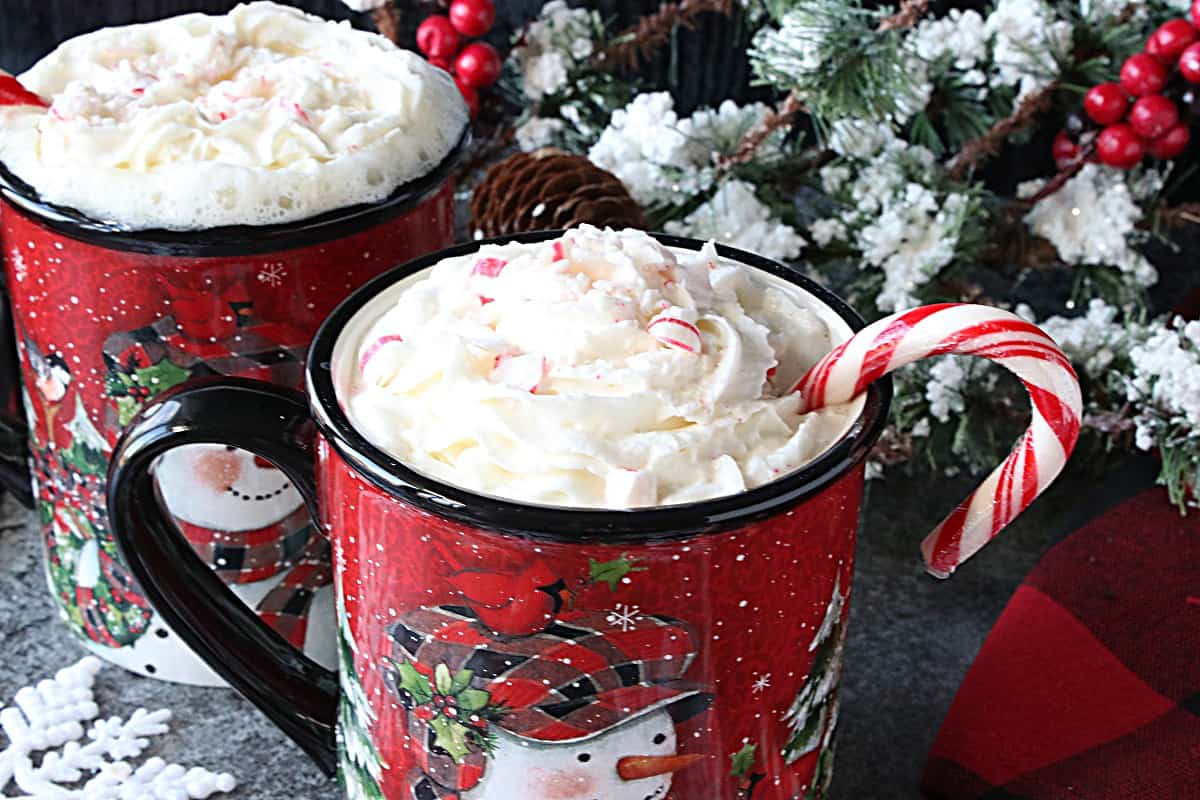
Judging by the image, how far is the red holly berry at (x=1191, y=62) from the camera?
80 cm

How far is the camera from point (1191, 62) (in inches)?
31.6

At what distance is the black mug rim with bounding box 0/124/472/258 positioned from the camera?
604mm

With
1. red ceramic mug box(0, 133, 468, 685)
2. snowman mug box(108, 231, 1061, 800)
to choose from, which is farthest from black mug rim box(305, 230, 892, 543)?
red ceramic mug box(0, 133, 468, 685)

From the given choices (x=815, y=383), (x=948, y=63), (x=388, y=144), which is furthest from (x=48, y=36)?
(x=815, y=383)

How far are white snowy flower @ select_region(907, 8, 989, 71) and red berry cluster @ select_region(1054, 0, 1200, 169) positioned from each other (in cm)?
7

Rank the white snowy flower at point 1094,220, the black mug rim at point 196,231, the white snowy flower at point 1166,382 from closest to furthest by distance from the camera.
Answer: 1. the black mug rim at point 196,231
2. the white snowy flower at point 1166,382
3. the white snowy flower at point 1094,220

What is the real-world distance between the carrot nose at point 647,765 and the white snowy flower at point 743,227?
408 mm

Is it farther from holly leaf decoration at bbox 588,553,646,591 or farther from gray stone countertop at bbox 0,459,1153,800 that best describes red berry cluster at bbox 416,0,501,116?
holly leaf decoration at bbox 588,553,646,591

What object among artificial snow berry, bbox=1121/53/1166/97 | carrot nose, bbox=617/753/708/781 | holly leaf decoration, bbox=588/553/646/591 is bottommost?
carrot nose, bbox=617/753/708/781

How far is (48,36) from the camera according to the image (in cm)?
102

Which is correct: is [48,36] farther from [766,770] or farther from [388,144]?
[766,770]

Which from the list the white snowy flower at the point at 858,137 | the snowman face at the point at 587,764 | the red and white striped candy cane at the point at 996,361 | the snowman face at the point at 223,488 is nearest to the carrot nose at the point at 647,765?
the snowman face at the point at 587,764

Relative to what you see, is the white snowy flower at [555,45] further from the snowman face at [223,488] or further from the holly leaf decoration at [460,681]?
the holly leaf decoration at [460,681]

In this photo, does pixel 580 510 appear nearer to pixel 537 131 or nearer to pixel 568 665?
pixel 568 665
